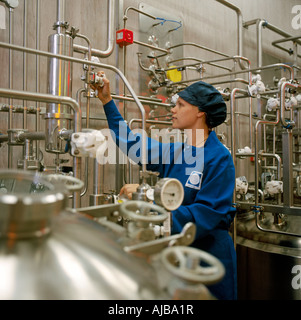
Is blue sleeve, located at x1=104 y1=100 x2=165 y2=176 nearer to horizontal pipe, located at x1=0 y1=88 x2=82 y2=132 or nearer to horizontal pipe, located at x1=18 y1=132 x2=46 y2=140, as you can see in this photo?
horizontal pipe, located at x1=18 y1=132 x2=46 y2=140

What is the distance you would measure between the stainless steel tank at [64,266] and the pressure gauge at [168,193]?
28 centimetres

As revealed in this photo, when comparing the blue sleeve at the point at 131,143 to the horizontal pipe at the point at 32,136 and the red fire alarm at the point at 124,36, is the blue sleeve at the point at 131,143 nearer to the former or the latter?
the horizontal pipe at the point at 32,136

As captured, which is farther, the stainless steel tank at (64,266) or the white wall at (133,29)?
the white wall at (133,29)

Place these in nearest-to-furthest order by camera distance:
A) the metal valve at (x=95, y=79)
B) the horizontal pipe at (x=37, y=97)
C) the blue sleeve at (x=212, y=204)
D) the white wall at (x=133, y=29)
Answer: the horizontal pipe at (x=37, y=97) < the blue sleeve at (x=212, y=204) < the metal valve at (x=95, y=79) < the white wall at (x=133, y=29)

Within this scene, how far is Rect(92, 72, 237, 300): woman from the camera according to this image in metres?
1.14

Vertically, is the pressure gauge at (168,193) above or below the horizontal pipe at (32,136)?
below

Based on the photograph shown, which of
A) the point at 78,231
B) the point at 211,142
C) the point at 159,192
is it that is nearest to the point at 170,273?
the point at 78,231

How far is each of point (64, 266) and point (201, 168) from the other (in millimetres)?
873

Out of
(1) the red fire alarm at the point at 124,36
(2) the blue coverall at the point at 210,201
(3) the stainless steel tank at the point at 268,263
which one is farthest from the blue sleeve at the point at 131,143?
(3) the stainless steel tank at the point at 268,263

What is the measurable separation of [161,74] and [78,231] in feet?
6.01

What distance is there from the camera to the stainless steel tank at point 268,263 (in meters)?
1.62

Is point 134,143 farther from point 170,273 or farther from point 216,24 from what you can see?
point 216,24

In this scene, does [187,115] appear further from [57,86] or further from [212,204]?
[57,86]

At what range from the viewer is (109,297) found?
451mm
